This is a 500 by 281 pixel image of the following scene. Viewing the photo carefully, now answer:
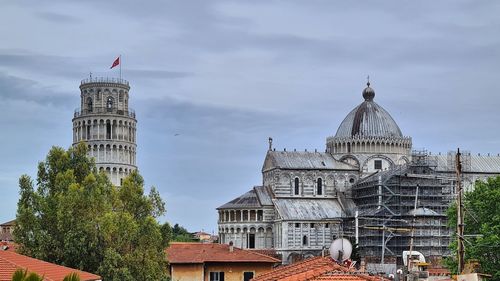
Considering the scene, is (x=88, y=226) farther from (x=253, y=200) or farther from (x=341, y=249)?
(x=253, y=200)

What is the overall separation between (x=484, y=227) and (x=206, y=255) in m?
19.4

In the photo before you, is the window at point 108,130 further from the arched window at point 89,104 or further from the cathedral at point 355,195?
the cathedral at point 355,195

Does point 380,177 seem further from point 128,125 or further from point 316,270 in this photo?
point 316,270

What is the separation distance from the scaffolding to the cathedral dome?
288 inches

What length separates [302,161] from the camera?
104250mm

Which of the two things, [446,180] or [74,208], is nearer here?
[74,208]

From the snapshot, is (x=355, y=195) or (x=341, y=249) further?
(x=355, y=195)

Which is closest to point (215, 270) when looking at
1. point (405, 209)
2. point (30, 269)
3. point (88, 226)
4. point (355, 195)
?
point (88, 226)

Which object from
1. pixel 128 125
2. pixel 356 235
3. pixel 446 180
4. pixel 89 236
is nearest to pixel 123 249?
pixel 89 236

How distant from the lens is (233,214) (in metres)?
101

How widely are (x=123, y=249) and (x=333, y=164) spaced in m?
57.5

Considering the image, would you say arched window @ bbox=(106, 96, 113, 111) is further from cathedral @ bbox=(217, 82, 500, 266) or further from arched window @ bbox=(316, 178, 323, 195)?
arched window @ bbox=(316, 178, 323, 195)

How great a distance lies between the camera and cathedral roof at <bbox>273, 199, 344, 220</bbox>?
98188 millimetres

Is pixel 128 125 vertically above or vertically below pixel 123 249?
above
